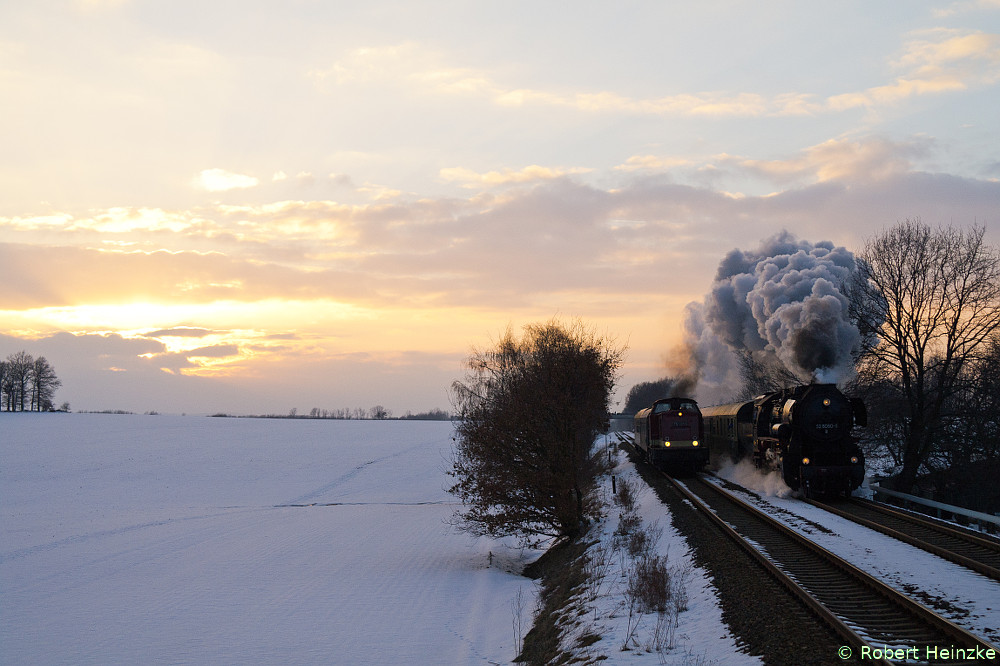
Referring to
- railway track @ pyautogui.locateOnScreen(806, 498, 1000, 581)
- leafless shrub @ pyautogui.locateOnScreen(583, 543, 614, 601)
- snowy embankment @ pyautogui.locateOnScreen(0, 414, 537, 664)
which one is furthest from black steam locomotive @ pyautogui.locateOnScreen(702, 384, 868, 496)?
snowy embankment @ pyautogui.locateOnScreen(0, 414, 537, 664)

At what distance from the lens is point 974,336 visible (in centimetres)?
2984

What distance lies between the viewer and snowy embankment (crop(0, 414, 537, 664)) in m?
14.8

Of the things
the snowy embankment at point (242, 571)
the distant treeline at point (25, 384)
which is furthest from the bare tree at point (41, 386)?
the snowy embankment at point (242, 571)

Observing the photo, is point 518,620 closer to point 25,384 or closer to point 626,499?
point 626,499

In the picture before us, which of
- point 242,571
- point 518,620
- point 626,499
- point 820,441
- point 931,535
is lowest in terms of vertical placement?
point 242,571

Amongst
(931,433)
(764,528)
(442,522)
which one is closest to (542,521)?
(764,528)

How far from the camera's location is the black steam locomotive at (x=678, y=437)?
32.7m

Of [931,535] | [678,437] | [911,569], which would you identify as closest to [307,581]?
[911,569]

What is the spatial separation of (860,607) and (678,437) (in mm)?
23444

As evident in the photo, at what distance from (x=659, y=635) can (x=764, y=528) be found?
8.21 m

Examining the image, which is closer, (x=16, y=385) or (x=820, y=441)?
(x=820, y=441)

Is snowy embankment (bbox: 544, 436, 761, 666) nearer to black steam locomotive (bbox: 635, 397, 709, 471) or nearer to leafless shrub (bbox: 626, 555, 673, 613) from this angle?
leafless shrub (bbox: 626, 555, 673, 613)

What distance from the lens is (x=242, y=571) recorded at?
21875 mm

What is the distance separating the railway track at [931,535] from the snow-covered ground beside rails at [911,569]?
165 millimetres
